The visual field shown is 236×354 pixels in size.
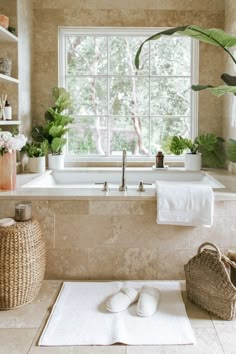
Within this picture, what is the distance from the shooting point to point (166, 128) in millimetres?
4895

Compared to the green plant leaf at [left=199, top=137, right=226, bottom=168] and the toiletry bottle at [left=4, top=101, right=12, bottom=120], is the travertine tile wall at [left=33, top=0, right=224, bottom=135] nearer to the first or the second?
the green plant leaf at [left=199, top=137, right=226, bottom=168]

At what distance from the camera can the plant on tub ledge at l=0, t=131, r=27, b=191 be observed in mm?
3131

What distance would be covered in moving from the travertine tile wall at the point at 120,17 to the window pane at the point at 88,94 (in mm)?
298

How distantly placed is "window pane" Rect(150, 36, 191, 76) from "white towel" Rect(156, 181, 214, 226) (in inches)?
87.2

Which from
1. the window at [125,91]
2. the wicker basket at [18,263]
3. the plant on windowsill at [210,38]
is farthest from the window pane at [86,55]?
the wicker basket at [18,263]

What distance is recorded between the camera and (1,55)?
4176mm

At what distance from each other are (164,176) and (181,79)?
3.70 feet

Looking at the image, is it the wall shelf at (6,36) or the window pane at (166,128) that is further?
the window pane at (166,128)

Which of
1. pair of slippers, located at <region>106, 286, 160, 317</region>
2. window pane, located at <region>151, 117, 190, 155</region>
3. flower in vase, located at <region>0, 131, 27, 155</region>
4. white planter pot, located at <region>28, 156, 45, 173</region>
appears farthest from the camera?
window pane, located at <region>151, 117, 190, 155</region>

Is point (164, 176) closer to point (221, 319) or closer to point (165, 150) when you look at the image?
point (165, 150)

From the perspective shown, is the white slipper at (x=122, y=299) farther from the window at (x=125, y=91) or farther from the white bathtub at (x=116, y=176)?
the window at (x=125, y=91)

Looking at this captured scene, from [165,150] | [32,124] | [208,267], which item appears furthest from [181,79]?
[208,267]

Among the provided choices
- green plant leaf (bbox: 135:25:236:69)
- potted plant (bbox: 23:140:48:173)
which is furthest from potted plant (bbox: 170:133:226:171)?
green plant leaf (bbox: 135:25:236:69)

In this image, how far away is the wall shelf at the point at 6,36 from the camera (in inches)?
146
